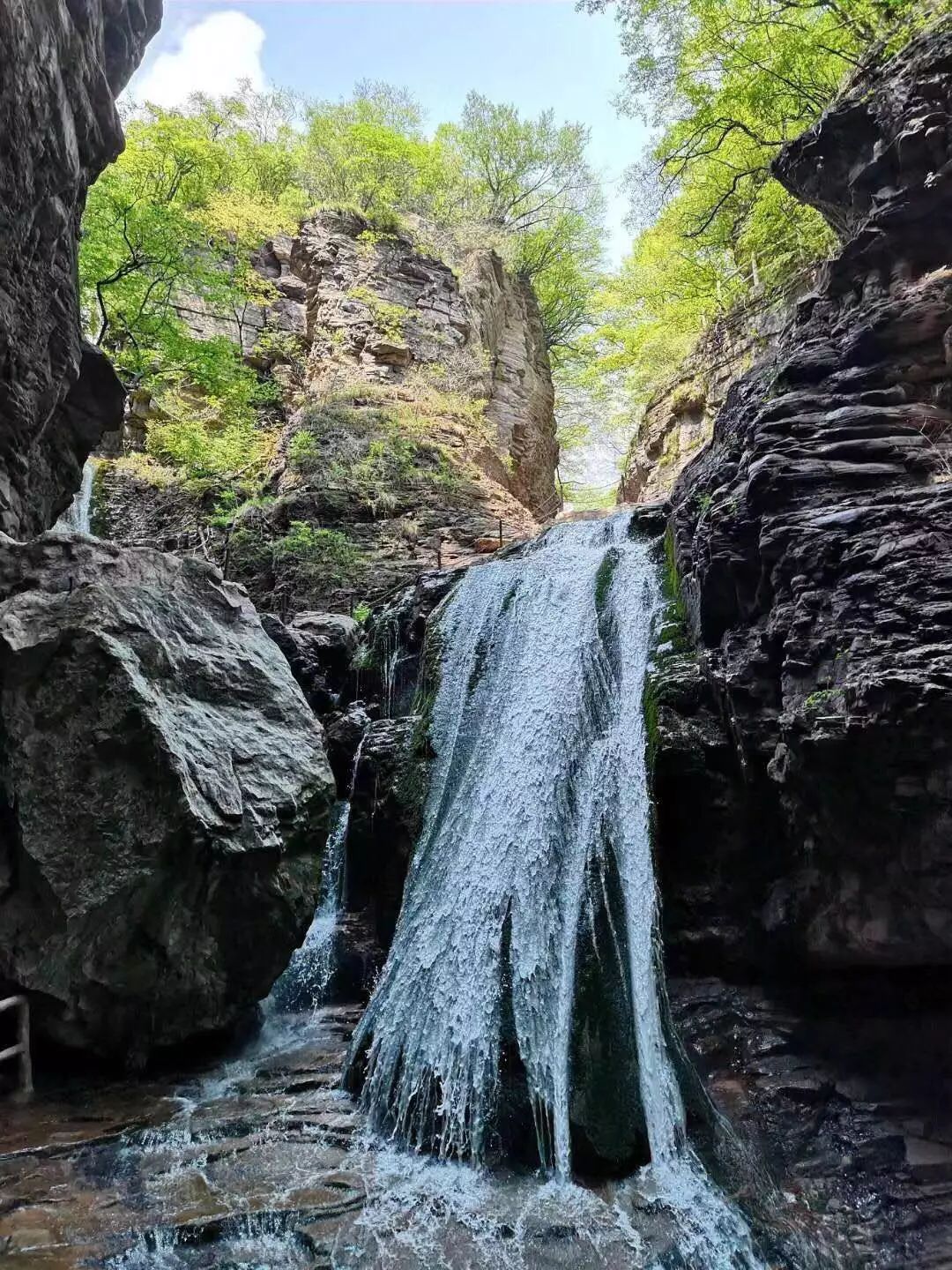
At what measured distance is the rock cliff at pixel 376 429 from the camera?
17.5m

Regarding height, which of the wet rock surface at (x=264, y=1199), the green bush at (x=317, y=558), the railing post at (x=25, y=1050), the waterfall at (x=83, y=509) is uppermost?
the waterfall at (x=83, y=509)

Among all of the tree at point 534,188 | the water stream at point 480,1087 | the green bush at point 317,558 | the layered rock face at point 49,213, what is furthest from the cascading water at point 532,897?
the tree at point 534,188

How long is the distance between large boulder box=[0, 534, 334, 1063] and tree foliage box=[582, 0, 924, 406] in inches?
495

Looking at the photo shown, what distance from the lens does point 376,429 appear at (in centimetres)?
1906

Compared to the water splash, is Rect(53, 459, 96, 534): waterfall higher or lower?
higher

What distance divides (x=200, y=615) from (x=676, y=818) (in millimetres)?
5850

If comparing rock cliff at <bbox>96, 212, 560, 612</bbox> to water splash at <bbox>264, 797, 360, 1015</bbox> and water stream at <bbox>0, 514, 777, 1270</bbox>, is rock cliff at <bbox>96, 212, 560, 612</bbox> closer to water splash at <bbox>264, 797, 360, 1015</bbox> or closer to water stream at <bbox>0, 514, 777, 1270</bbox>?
water splash at <bbox>264, 797, 360, 1015</bbox>

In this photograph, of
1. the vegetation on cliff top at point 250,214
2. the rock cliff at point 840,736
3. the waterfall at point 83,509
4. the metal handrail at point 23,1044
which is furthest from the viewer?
the waterfall at point 83,509

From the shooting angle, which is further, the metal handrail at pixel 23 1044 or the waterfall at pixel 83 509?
the waterfall at pixel 83 509

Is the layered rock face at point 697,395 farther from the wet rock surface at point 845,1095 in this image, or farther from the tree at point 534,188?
the wet rock surface at point 845,1095

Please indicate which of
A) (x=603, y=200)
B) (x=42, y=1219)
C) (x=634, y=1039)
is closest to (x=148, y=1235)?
(x=42, y=1219)

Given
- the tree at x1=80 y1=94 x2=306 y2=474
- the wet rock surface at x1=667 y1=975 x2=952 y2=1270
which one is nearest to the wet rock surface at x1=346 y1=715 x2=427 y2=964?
the wet rock surface at x1=667 y1=975 x2=952 y2=1270

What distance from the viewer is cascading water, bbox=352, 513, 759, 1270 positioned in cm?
598

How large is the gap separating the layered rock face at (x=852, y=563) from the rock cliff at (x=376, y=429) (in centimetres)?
903
